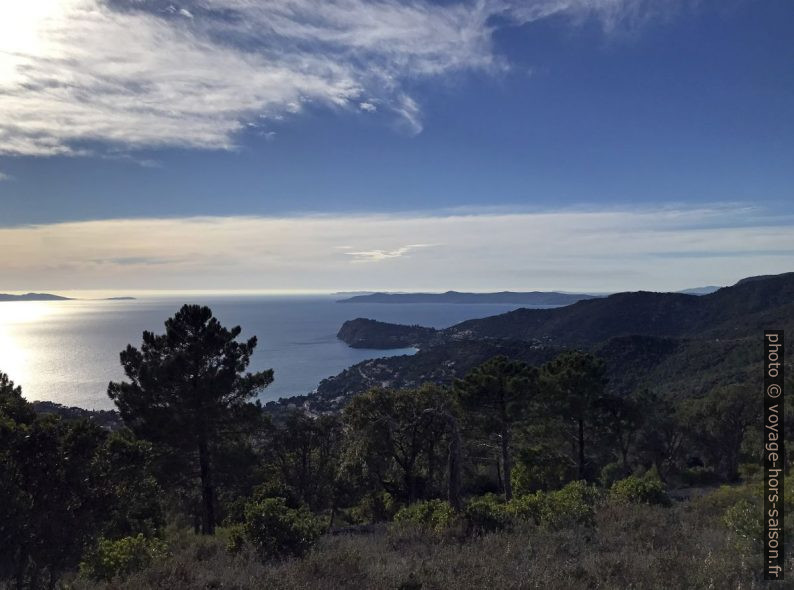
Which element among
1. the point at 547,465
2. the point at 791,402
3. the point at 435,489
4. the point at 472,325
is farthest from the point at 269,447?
the point at 472,325

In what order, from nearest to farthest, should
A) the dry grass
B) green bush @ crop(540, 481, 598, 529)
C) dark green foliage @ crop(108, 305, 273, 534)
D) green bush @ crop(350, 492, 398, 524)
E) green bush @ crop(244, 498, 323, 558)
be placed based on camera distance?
the dry grass, green bush @ crop(244, 498, 323, 558), green bush @ crop(540, 481, 598, 529), dark green foliage @ crop(108, 305, 273, 534), green bush @ crop(350, 492, 398, 524)

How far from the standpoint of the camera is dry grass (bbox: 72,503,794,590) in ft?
18.4

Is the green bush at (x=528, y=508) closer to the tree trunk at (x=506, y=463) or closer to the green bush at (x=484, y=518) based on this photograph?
the green bush at (x=484, y=518)

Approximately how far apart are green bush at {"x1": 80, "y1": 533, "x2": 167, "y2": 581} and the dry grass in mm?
247

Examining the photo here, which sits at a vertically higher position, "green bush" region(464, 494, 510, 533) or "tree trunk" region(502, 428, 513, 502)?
"green bush" region(464, 494, 510, 533)

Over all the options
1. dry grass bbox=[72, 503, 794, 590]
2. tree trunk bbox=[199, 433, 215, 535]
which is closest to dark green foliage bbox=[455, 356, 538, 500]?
tree trunk bbox=[199, 433, 215, 535]

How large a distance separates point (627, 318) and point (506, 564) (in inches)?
7399

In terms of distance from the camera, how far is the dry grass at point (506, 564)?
561 cm

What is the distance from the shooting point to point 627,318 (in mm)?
175125

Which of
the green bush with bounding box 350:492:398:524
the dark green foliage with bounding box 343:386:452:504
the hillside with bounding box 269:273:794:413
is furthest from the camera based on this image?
the hillside with bounding box 269:273:794:413

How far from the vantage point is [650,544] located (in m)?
6.92

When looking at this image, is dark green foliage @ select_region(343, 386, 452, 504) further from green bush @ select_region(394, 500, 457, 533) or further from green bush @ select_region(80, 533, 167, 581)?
green bush @ select_region(80, 533, 167, 581)

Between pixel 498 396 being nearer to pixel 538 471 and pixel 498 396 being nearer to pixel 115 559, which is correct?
pixel 538 471

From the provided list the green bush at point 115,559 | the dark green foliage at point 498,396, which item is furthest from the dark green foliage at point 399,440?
the green bush at point 115,559
